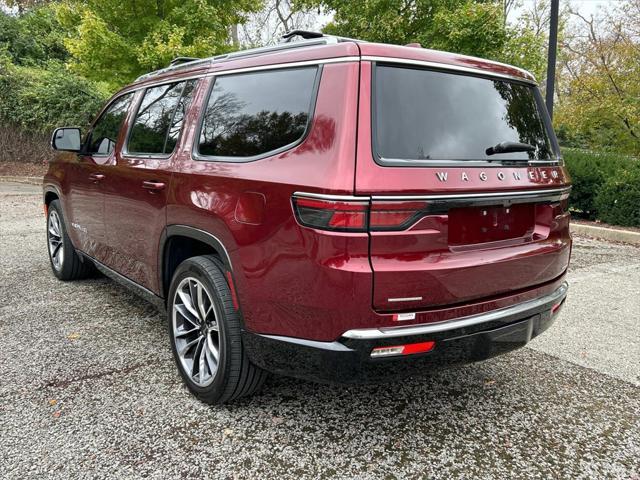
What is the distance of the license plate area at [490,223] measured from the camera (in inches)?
88.8

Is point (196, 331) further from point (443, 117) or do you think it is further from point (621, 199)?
point (621, 199)

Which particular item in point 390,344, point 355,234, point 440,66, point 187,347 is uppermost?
point 440,66

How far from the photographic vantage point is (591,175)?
922cm

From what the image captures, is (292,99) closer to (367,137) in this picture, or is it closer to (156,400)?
(367,137)

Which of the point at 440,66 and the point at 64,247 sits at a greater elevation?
the point at 440,66

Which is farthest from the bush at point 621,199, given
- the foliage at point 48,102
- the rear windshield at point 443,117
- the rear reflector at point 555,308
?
the foliage at point 48,102

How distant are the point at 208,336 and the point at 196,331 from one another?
0.18 meters

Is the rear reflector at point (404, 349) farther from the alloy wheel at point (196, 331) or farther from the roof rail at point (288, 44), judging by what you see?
the roof rail at point (288, 44)

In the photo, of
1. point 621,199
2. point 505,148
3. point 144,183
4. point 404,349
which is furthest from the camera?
point 621,199

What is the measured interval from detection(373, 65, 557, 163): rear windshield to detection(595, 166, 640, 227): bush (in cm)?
699

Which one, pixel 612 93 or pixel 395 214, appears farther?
pixel 612 93

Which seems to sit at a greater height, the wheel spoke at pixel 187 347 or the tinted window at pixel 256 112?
the tinted window at pixel 256 112

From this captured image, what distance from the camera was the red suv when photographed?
209cm

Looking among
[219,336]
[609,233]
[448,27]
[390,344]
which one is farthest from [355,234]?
[448,27]
